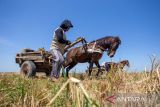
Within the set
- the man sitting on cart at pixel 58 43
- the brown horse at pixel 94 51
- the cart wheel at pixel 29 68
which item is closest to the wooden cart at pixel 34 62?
the cart wheel at pixel 29 68

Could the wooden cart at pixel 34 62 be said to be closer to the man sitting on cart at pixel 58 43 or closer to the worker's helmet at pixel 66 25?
the man sitting on cart at pixel 58 43

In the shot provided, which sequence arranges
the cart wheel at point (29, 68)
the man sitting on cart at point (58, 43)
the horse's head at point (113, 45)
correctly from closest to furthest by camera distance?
→ the man sitting on cart at point (58, 43)
the cart wheel at point (29, 68)
the horse's head at point (113, 45)

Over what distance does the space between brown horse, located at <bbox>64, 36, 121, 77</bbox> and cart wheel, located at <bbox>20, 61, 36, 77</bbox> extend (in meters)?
2.24

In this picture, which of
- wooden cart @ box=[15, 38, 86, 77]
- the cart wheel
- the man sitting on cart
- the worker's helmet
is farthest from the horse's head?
the worker's helmet

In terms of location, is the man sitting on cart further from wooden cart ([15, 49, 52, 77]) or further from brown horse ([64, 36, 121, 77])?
brown horse ([64, 36, 121, 77])

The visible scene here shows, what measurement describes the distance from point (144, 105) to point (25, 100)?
139cm

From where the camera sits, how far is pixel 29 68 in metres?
14.5

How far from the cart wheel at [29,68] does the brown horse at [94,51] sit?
7.36 feet

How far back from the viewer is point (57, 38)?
10.2 metres

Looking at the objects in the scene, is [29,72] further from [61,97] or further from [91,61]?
[61,97]

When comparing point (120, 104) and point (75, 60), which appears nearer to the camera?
point (120, 104)

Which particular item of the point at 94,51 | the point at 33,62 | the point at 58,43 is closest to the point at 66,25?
the point at 58,43

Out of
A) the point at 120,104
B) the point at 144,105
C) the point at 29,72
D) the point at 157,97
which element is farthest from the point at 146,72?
the point at 29,72

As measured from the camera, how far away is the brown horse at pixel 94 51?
576 inches
